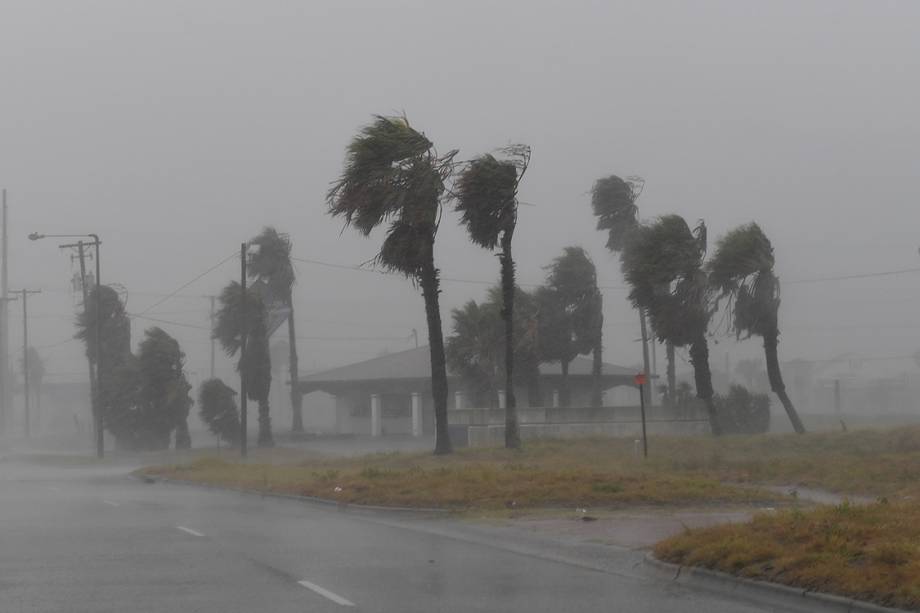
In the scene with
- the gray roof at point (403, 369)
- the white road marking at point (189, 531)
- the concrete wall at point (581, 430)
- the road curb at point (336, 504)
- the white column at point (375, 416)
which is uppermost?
the gray roof at point (403, 369)

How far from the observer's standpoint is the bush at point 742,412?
171 ft

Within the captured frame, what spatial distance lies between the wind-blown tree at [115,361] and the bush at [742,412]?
110 ft

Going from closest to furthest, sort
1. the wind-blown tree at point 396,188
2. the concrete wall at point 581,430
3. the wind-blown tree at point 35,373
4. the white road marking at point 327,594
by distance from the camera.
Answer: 1. the white road marking at point 327,594
2. the wind-blown tree at point 396,188
3. the concrete wall at point 581,430
4. the wind-blown tree at point 35,373

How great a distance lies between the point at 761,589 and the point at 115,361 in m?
67.4

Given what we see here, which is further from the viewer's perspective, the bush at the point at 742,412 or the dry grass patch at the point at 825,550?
the bush at the point at 742,412

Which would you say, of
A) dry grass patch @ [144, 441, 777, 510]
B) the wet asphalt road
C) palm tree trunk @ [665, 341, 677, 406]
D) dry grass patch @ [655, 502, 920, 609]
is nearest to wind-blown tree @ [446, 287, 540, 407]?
palm tree trunk @ [665, 341, 677, 406]

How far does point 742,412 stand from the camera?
52.7m

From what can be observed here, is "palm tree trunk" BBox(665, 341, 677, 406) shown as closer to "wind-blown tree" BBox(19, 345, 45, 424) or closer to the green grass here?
the green grass

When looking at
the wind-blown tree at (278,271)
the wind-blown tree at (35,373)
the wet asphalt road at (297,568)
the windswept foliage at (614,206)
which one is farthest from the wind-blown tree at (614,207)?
the wind-blown tree at (35,373)

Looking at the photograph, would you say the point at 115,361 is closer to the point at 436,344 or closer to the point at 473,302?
the point at 473,302

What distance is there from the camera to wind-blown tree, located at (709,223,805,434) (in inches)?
1874

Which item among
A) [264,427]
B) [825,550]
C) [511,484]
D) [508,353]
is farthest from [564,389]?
[825,550]

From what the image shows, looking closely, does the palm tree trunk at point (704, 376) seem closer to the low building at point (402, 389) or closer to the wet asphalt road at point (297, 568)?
the low building at point (402, 389)

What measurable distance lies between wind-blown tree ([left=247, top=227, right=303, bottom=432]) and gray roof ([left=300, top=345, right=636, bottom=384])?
1998 mm
